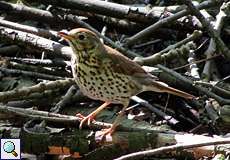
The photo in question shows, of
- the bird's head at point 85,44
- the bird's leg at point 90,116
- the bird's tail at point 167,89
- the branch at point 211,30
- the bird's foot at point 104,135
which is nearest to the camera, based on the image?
the bird's foot at point 104,135

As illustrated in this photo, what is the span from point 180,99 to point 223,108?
1.10 ft

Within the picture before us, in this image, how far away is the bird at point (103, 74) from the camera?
12.1 ft

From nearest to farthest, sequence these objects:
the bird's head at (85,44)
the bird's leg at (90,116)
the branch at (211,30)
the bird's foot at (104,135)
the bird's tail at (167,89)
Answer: the bird's foot at (104,135) < the bird's leg at (90,116) < the bird's head at (85,44) < the bird's tail at (167,89) < the branch at (211,30)

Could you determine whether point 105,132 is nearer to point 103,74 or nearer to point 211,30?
point 103,74

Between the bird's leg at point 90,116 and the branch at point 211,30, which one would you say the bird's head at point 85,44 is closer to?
the bird's leg at point 90,116

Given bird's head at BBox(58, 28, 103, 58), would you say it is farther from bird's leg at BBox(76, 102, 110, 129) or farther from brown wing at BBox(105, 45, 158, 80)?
bird's leg at BBox(76, 102, 110, 129)

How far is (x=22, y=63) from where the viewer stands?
15.1 feet

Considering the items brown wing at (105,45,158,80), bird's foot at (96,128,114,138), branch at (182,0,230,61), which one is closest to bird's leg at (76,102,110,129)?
bird's foot at (96,128,114,138)

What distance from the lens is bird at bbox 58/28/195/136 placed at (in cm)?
369

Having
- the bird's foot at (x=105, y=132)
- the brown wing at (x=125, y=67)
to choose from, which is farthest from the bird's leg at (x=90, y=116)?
the brown wing at (x=125, y=67)

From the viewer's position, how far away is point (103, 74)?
3.73 meters

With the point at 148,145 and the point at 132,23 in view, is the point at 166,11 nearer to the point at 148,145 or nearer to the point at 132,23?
the point at 132,23

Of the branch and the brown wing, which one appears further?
the branch

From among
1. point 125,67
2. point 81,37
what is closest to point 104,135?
point 125,67
